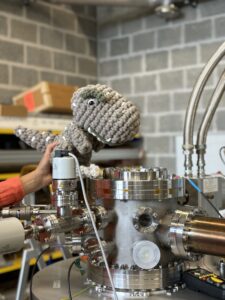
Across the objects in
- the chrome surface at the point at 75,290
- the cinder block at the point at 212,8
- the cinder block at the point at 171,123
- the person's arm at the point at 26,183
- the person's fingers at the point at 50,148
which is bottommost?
the chrome surface at the point at 75,290

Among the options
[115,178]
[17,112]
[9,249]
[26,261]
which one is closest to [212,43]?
[17,112]

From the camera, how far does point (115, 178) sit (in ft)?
2.58

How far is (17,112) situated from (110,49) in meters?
1.13

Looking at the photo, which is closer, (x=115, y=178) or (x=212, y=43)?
(x=115, y=178)

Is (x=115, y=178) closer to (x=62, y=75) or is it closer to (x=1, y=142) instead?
(x=1, y=142)

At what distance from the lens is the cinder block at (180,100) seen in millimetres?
2533

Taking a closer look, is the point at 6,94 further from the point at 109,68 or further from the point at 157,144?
the point at 157,144

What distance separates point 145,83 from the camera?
272 centimetres

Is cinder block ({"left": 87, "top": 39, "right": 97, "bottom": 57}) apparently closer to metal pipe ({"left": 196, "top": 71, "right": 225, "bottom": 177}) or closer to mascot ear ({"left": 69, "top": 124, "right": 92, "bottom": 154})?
metal pipe ({"left": 196, "top": 71, "right": 225, "bottom": 177})

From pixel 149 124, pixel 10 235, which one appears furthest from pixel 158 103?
pixel 10 235

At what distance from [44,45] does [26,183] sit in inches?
71.2

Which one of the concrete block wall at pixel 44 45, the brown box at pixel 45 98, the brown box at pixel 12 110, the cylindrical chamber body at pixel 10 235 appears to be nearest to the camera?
the cylindrical chamber body at pixel 10 235

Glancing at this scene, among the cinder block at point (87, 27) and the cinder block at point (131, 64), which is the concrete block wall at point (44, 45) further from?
the cinder block at point (131, 64)

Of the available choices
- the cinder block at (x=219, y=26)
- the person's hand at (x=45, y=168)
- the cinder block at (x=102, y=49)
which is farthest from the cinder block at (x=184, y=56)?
the person's hand at (x=45, y=168)
